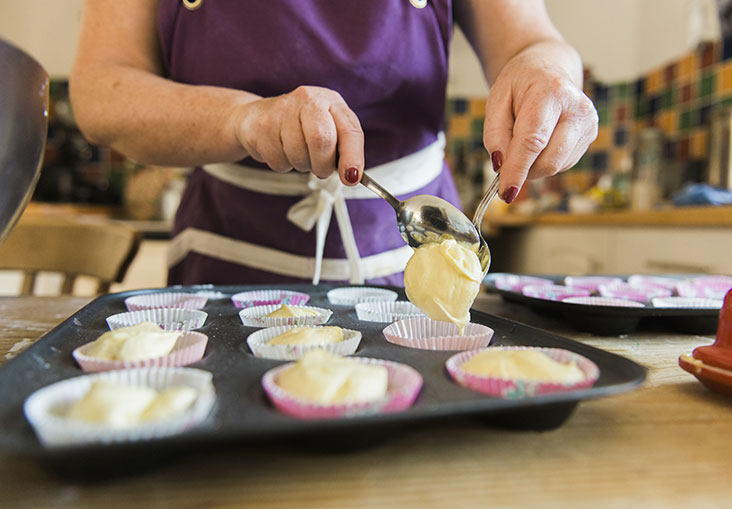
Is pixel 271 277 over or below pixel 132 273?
over

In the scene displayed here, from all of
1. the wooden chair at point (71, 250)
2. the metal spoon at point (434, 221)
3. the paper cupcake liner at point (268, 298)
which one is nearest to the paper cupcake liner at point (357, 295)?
the paper cupcake liner at point (268, 298)

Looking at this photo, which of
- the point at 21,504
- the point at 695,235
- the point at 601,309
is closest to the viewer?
the point at 21,504

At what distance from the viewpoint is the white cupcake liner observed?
2.68 feet

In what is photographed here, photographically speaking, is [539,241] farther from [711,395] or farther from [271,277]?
[711,395]

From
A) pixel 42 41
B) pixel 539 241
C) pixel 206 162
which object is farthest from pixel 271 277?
pixel 42 41

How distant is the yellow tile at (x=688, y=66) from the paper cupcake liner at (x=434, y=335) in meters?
2.72

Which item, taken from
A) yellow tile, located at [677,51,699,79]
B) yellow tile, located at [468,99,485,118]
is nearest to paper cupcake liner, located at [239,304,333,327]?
yellow tile, located at [677,51,699,79]

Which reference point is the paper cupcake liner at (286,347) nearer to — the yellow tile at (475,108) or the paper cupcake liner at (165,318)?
the paper cupcake liner at (165,318)

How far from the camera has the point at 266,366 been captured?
571mm

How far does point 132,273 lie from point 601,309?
2.25 meters

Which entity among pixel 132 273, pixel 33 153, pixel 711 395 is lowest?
pixel 132 273

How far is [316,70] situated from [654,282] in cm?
78

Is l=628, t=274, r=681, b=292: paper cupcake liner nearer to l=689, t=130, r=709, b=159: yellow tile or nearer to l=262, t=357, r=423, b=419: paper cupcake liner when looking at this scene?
l=262, t=357, r=423, b=419: paper cupcake liner

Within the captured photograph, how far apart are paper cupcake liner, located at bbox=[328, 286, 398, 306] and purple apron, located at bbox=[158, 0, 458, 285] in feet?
0.61
